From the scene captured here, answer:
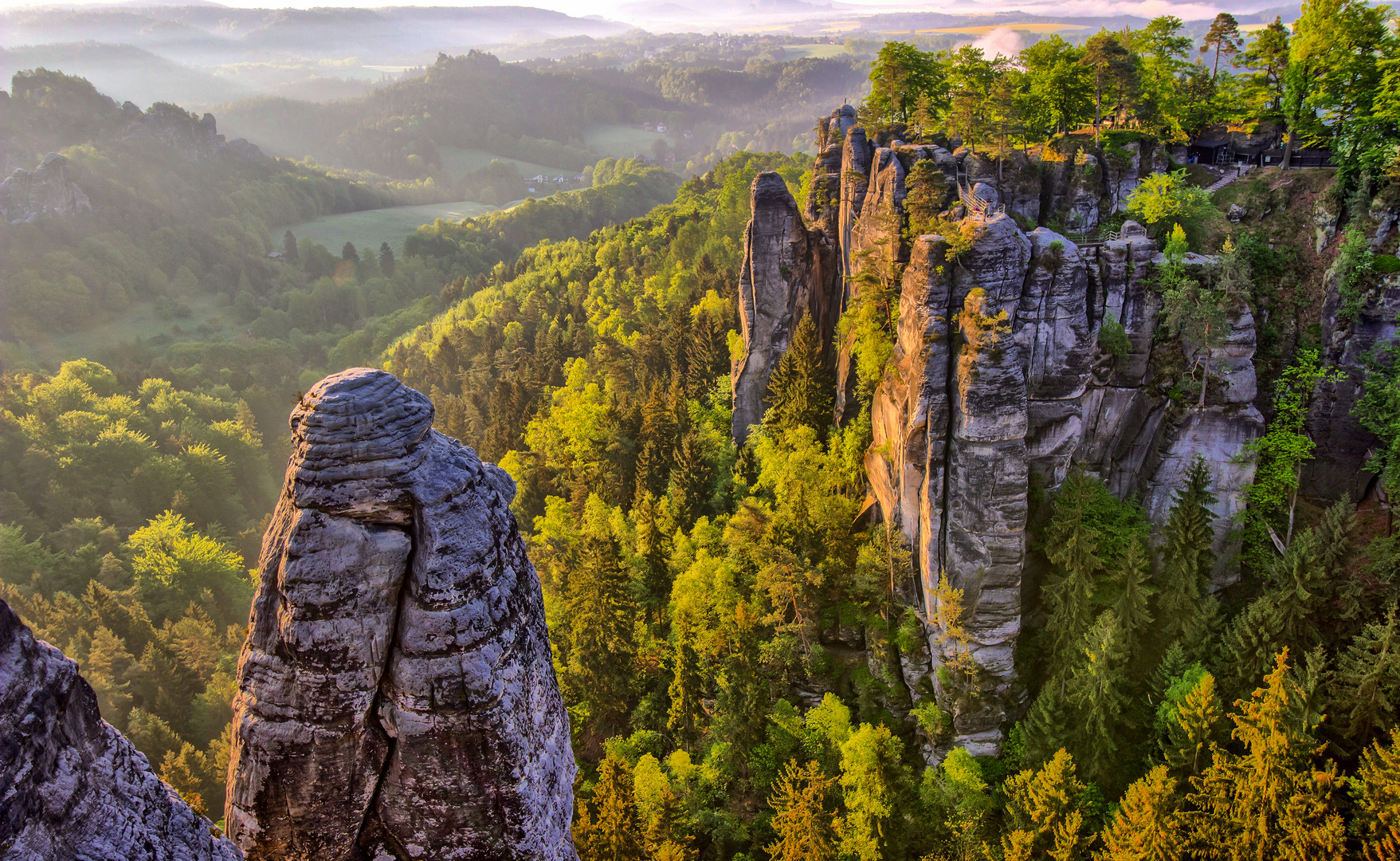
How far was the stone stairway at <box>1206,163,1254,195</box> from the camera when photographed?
3819 centimetres

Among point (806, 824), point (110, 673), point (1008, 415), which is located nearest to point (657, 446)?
point (1008, 415)

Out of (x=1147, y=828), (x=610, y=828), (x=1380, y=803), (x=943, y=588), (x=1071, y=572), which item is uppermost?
(x=1071, y=572)

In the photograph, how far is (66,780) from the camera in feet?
24.0

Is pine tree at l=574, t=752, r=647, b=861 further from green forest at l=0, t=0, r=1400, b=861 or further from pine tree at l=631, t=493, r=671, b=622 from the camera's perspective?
pine tree at l=631, t=493, r=671, b=622

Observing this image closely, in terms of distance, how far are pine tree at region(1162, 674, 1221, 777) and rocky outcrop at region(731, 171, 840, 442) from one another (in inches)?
1156

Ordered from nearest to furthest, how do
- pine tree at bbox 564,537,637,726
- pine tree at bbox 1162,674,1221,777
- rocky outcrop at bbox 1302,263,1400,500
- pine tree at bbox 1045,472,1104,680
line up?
pine tree at bbox 1162,674,1221,777
pine tree at bbox 1045,472,1104,680
rocky outcrop at bbox 1302,263,1400,500
pine tree at bbox 564,537,637,726

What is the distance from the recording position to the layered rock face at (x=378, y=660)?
1041cm

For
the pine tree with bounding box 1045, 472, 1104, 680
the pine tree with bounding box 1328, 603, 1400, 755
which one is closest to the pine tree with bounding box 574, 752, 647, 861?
the pine tree with bounding box 1045, 472, 1104, 680

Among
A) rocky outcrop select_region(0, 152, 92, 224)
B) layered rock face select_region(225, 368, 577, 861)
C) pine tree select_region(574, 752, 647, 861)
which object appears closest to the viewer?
layered rock face select_region(225, 368, 577, 861)

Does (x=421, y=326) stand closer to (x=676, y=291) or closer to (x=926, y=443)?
(x=676, y=291)

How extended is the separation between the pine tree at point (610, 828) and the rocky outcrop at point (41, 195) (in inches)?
6754

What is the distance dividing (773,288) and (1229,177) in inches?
1086

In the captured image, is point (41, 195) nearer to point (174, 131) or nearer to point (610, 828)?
point (174, 131)

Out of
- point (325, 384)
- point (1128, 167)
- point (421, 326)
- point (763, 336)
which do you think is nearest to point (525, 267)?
point (421, 326)
